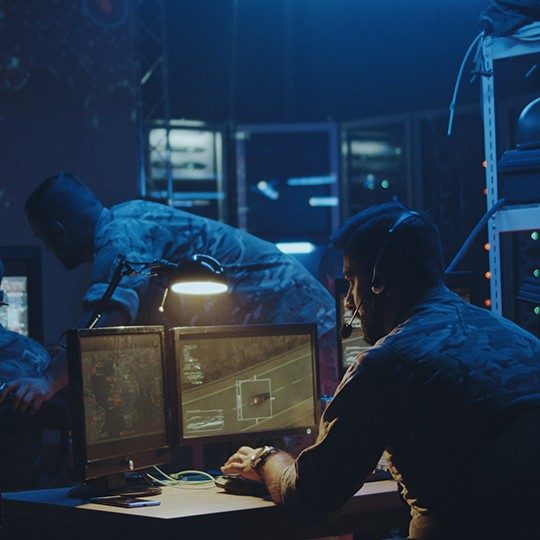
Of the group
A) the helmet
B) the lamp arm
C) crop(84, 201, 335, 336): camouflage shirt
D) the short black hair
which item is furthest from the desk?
the helmet

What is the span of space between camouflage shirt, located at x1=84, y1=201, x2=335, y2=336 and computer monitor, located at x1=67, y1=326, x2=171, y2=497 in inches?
27.9

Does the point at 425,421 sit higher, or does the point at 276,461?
the point at 425,421

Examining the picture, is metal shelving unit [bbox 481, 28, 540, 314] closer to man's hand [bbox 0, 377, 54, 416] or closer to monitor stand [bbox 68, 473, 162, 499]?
monitor stand [bbox 68, 473, 162, 499]

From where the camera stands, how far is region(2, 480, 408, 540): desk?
2316mm

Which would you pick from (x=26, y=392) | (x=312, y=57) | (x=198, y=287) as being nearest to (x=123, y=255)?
(x=198, y=287)

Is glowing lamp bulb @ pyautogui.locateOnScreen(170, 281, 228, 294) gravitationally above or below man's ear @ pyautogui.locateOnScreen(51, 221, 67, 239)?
below

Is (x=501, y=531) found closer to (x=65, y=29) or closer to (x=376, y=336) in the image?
(x=376, y=336)

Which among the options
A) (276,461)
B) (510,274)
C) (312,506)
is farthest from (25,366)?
(510,274)

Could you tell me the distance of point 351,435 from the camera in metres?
2.06

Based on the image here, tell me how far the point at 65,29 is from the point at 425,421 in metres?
4.74

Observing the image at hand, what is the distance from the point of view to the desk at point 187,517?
2.32 metres

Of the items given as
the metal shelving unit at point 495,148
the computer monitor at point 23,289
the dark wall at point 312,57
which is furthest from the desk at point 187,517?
the dark wall at point 312,57

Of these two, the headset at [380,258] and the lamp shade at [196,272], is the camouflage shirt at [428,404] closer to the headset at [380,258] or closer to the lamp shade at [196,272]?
the headset at [380,258]

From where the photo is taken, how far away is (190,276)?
284 cm
